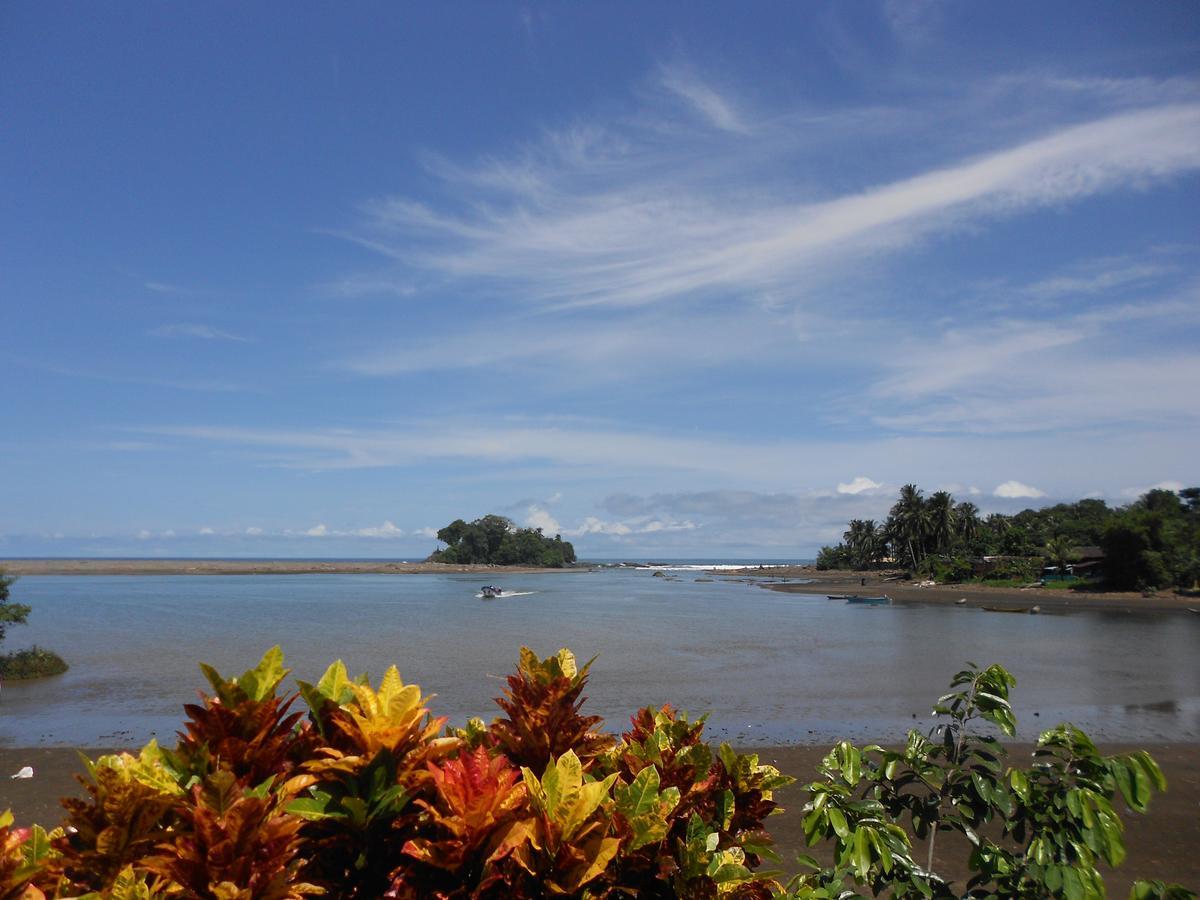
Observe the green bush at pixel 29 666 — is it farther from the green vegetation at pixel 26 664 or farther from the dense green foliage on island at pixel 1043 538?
the dense green foliage on island at pixel 1043 538

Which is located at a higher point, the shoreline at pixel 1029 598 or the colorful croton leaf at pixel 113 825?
the colorful croton leaf at pixel 113 825

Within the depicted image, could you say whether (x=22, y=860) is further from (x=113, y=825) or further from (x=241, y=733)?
(x=241, y=733)

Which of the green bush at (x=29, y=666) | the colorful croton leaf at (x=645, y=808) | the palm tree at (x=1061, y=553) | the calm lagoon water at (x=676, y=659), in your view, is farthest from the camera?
the palm tree at (x=1061, y=553)

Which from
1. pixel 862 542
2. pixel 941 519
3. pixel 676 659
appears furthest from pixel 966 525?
pixel 676 659

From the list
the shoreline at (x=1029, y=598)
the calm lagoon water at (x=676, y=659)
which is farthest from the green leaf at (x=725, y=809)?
the shoreline at (x=1029, y=598)

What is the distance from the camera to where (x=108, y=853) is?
1583 mm

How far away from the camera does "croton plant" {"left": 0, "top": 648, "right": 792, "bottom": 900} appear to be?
1.49 m

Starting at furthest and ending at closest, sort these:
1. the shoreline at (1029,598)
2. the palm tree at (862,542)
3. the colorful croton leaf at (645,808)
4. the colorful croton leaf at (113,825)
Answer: the palm tree at (862,542)
the shoreline at (1029,598)
the colorful croton leaf at (645,808)
the colorful croton leaf at (113,825)

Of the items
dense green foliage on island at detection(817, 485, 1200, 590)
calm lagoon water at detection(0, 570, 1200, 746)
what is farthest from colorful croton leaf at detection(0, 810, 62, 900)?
dense green foliage on island at detection(817, 485, 1200, 590)

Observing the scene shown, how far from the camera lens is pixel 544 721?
2.21 meters

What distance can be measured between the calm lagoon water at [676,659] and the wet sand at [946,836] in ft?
4.32

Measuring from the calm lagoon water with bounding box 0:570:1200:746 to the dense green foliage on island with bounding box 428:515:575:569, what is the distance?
283 ft

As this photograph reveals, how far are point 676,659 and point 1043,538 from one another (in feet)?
222

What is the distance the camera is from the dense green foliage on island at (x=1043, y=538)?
179 feet
